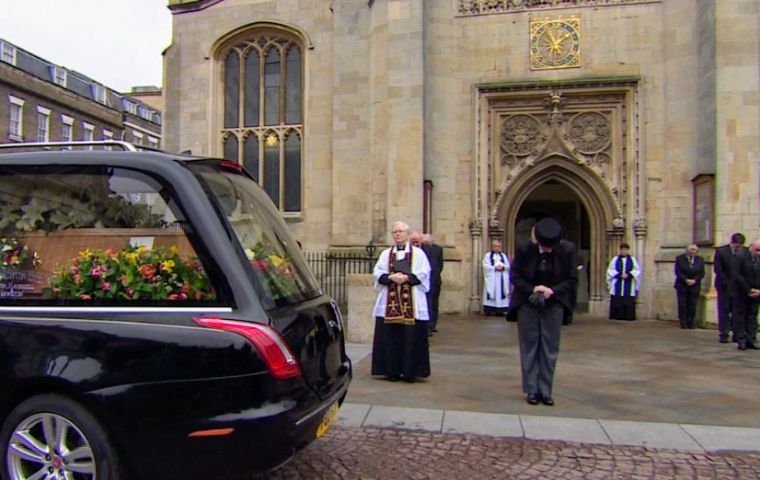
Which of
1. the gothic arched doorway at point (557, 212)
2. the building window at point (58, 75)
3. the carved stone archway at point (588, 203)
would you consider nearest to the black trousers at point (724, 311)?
the carved stone archway at point (588, 203)

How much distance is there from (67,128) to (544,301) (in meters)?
33.9

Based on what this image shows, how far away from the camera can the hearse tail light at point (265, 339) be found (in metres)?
2.89

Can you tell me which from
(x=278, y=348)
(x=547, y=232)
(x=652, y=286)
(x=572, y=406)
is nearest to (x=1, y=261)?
(x=278, y=348)

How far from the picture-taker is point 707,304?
1106 centimetres

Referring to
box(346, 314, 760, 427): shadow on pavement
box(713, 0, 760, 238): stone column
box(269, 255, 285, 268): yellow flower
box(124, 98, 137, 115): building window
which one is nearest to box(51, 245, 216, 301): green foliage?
box(269, 255, 285, 268): yellow flower

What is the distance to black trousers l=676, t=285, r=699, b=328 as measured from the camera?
1107 cm

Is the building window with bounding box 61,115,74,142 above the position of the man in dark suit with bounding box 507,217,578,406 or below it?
above

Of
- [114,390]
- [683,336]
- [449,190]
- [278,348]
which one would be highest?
[449,190]

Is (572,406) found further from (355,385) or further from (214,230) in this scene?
(214,230)

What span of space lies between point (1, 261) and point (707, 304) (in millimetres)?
11344

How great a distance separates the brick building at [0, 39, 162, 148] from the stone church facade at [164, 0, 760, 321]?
1898cm

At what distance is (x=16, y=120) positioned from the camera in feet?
94.8

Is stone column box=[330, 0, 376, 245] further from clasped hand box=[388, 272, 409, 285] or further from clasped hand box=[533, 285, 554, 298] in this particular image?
clasped hand box=[533, 285, 554, 298]

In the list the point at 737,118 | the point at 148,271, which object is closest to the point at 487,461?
the point at 148,271
